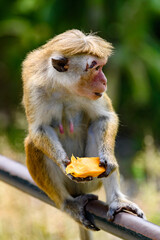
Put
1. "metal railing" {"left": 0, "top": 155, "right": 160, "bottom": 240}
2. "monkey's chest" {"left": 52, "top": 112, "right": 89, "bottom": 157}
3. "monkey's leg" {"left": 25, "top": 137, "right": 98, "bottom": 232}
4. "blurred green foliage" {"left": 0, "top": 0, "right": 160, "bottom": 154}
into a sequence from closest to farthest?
"metal railing" {"left": 0, "top": 155, "right": 160, "bottom": 240} → "monkey's leg" {"left": 25, "top": 137, "right": 98, "bottom": 232} → "monkey's chest" {"left": 52, "top": 112, "right": 89, "bottom": 157} → "blurred green foliage" {"left": 0, "top": 0, "right": 160, "bottom": 154}

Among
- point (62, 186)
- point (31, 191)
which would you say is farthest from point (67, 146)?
point (31, 191)

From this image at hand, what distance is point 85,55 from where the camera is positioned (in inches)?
159

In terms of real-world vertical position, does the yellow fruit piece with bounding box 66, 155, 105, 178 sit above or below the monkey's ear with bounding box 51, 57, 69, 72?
below

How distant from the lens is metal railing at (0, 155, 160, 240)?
2721 mm

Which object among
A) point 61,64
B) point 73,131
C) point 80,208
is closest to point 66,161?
point 80,208

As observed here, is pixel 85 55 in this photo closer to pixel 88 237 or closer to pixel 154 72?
pixel 88 237

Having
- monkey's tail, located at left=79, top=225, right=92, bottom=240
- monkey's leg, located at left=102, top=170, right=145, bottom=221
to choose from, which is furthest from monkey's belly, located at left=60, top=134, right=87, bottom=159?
monkey's tail, located at left=79, top=225, right=92, bottom=240

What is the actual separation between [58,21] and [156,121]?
3335 mm

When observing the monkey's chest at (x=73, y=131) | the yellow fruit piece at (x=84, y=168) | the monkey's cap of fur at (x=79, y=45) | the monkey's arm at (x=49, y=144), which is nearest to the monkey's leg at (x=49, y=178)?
the monkey's arm at (x=49, y=144)

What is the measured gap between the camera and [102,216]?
3.23 m

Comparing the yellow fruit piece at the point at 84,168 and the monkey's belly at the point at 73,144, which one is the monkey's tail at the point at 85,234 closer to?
the monkey's belly at the point at 73,144

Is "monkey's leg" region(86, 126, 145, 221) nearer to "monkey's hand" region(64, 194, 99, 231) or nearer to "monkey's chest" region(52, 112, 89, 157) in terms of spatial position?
"monkey's chest" region(52, 112, 89, 157)

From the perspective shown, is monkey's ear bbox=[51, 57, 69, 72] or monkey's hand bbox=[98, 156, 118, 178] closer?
monkey's hand bbox=[98, 156, 118, 178]

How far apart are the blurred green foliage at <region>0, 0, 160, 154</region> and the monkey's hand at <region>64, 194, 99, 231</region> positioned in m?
5.65
